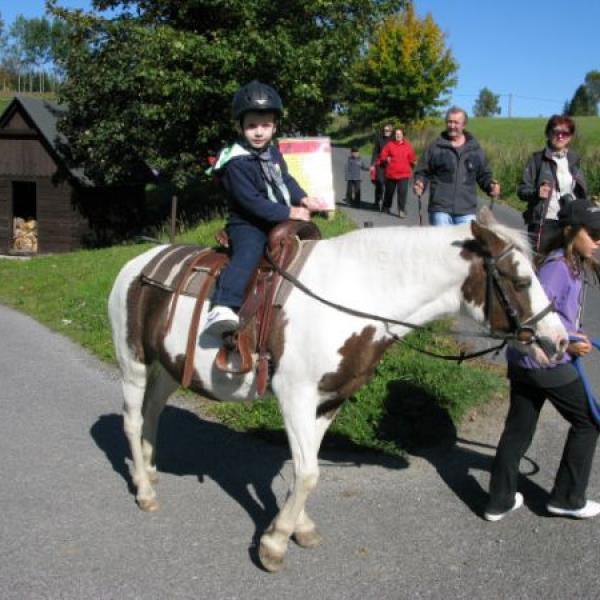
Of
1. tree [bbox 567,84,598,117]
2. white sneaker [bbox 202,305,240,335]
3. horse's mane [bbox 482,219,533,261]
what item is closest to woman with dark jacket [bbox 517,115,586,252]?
horse's mane [bbox 482,219,533,261]

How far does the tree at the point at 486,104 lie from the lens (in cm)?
12950

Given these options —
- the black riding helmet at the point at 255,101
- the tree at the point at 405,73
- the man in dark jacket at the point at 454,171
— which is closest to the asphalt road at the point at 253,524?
the black riding helmet at the point at 255,101

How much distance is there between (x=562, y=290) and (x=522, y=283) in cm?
70

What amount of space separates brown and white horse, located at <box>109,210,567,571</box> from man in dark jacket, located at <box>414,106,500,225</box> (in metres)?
4.24

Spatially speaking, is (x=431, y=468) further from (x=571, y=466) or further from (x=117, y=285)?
(x=117, y=285)

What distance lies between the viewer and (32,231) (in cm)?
2350

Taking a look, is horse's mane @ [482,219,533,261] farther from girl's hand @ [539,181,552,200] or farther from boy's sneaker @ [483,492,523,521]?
girl's hand @ [539,181,552,200]

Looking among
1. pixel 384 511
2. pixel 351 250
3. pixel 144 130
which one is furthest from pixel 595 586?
pixel 144 130

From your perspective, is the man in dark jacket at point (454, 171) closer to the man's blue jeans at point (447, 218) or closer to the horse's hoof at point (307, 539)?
the man's blue jeans at point (447, 218)

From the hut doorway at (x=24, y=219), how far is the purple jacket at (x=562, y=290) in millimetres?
21317

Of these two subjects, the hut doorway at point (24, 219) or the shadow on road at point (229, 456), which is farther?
the hut doorway at point (24, 219)

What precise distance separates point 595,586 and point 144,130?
57.6 ft

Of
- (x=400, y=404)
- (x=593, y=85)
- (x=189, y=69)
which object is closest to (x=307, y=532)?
(x=400, y=404)

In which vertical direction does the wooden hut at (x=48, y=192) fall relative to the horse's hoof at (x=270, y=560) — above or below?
above
